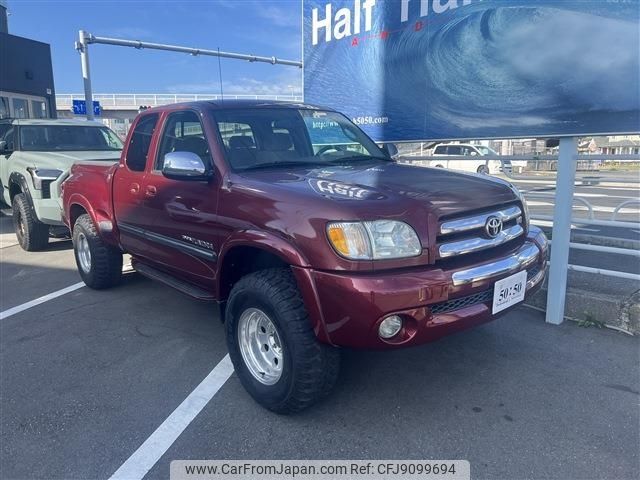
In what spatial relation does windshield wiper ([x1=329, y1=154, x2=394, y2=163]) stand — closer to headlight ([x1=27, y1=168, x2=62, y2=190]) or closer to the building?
headlight ([x1=27, y1=168, x2=62, y2=190])

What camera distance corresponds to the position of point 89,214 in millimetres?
5133

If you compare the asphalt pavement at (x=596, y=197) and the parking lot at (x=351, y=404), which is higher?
the asphalt pavement at (x=596, y=197)

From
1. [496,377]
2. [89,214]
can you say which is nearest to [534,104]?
[496,377]

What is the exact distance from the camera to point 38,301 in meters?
5.13

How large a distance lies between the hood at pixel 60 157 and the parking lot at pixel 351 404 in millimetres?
3001

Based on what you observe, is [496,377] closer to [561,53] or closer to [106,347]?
[561,53]

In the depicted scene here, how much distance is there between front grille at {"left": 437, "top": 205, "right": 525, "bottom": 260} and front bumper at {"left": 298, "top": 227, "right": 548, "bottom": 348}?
110mm

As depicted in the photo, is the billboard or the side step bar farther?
the billboard

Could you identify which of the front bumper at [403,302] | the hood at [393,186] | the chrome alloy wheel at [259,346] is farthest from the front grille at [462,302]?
the chrome alloy wheel at [259,346]

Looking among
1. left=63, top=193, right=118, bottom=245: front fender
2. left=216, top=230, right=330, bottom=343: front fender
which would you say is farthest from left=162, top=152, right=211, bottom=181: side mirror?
left=63, top=193, right=118, bottom=245: front fender

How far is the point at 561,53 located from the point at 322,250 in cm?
294

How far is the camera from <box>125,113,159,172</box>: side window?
14.0 ft

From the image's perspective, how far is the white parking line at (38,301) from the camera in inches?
188

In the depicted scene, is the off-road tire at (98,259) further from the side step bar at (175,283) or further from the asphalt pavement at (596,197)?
the asphalt pavement at (596,197)
